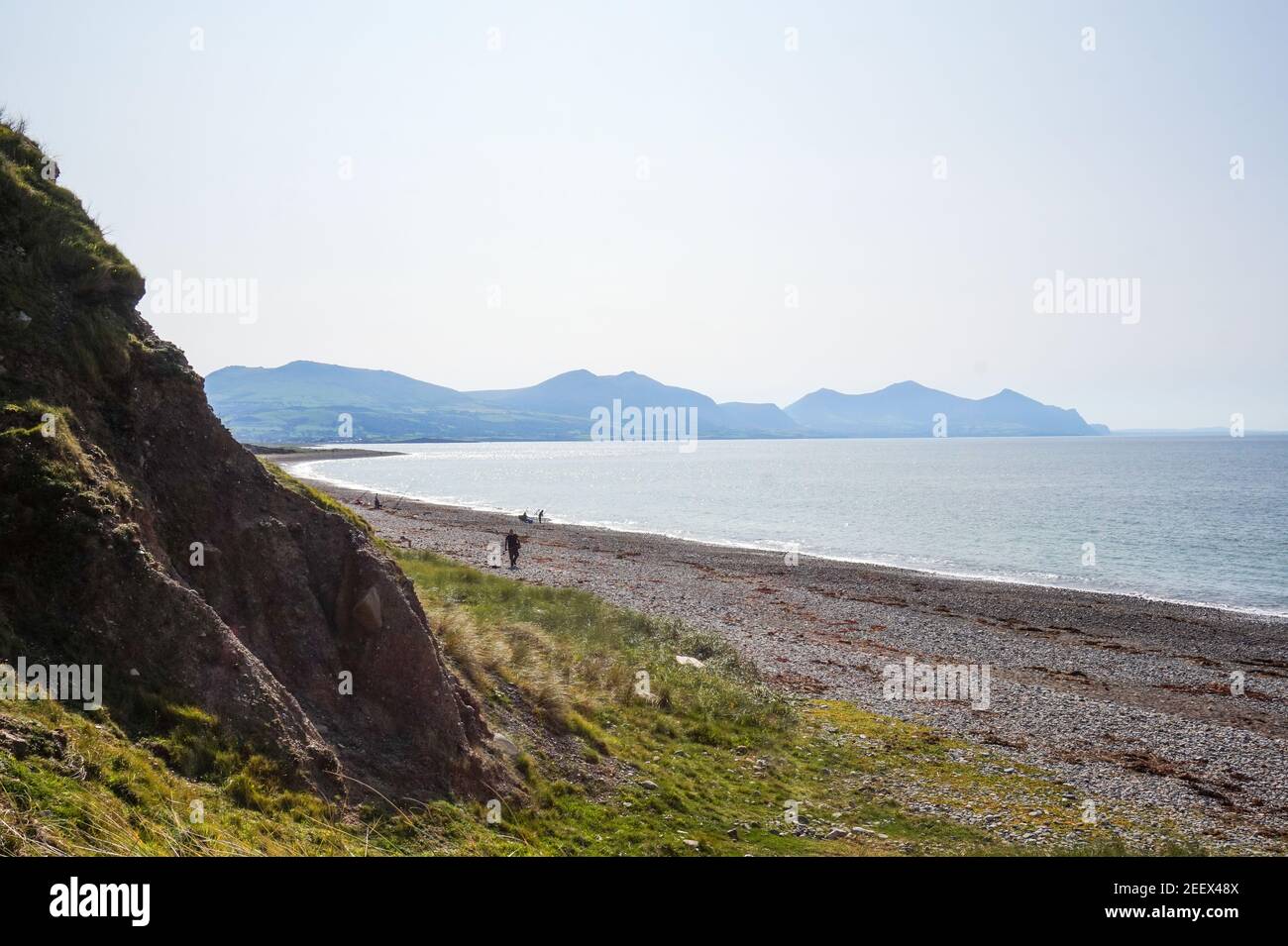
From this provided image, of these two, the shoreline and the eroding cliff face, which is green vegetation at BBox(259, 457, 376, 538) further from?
the shoreline

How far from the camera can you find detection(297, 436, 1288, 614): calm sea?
50281 mm

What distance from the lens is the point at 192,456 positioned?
32.6ft

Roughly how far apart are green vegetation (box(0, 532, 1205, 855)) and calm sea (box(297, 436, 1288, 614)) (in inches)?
1351

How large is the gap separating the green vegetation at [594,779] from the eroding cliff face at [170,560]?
0.69 m

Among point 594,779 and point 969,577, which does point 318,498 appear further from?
point 969,577

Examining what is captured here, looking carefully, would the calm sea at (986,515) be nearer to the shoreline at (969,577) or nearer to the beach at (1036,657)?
the shoreline at (969,577)

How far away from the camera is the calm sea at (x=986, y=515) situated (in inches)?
1980

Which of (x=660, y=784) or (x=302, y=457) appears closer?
(x=660, y=784)

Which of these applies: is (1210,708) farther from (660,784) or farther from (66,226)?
(66,226)

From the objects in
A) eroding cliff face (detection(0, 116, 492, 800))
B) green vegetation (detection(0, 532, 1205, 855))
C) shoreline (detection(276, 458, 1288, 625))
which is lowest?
shoreline (detection(276, 458, 1288, 625))

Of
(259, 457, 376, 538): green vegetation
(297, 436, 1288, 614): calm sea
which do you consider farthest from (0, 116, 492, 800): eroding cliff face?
(297, 436, 1288, 614): calm sea

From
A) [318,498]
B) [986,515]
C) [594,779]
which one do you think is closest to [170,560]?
[318,498]

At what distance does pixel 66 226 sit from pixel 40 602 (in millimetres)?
5510

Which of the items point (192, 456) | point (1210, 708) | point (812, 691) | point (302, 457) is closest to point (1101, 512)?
point (1210, 708)
